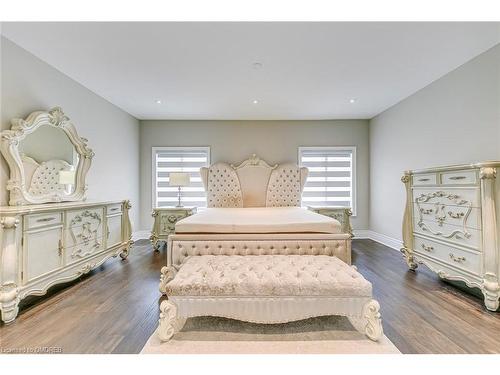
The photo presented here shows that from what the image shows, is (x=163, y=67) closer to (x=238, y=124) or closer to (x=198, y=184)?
(x=238, y=124)

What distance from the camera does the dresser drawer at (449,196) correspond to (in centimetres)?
241

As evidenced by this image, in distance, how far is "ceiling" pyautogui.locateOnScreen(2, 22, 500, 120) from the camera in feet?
7.61

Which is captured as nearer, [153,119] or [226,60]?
Result: [226,60]

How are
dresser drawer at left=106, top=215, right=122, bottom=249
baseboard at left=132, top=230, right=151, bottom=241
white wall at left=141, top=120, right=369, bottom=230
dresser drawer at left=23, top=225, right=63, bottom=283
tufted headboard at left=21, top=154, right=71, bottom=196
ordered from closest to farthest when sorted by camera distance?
dresser drawer at left=23, top=225, right=63, bottom=283 → tufted headboard at left=21, top=154, right=71, bottom=196 → dresser drawer at left=106, top=215, right=122, bottom=249 → baseboard at left=132, top=230, right=151, bottom=241 → white wall at left=141, top=120, right=369, bottom=230

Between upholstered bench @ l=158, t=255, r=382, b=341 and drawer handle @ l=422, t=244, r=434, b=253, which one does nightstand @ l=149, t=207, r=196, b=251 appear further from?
drawer handle @ l=422, t=244, r=434, b=253

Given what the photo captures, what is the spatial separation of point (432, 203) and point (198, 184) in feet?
14.2

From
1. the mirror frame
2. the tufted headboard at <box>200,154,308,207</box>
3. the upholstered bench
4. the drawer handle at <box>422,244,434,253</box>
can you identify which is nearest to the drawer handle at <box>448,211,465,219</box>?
the drawer handle at <box>422,244,434,253</box>

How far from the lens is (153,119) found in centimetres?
538

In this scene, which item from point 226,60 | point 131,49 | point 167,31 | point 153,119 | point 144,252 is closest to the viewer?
point 167,31

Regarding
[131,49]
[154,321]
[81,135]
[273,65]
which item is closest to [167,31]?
[131,49]

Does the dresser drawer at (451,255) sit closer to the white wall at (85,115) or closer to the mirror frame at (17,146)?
the mirror frame at (17,146)

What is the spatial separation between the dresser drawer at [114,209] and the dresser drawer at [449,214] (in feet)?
14.6

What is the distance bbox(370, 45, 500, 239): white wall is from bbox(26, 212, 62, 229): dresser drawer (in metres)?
5.00

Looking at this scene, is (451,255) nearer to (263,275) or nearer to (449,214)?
(449,214)
